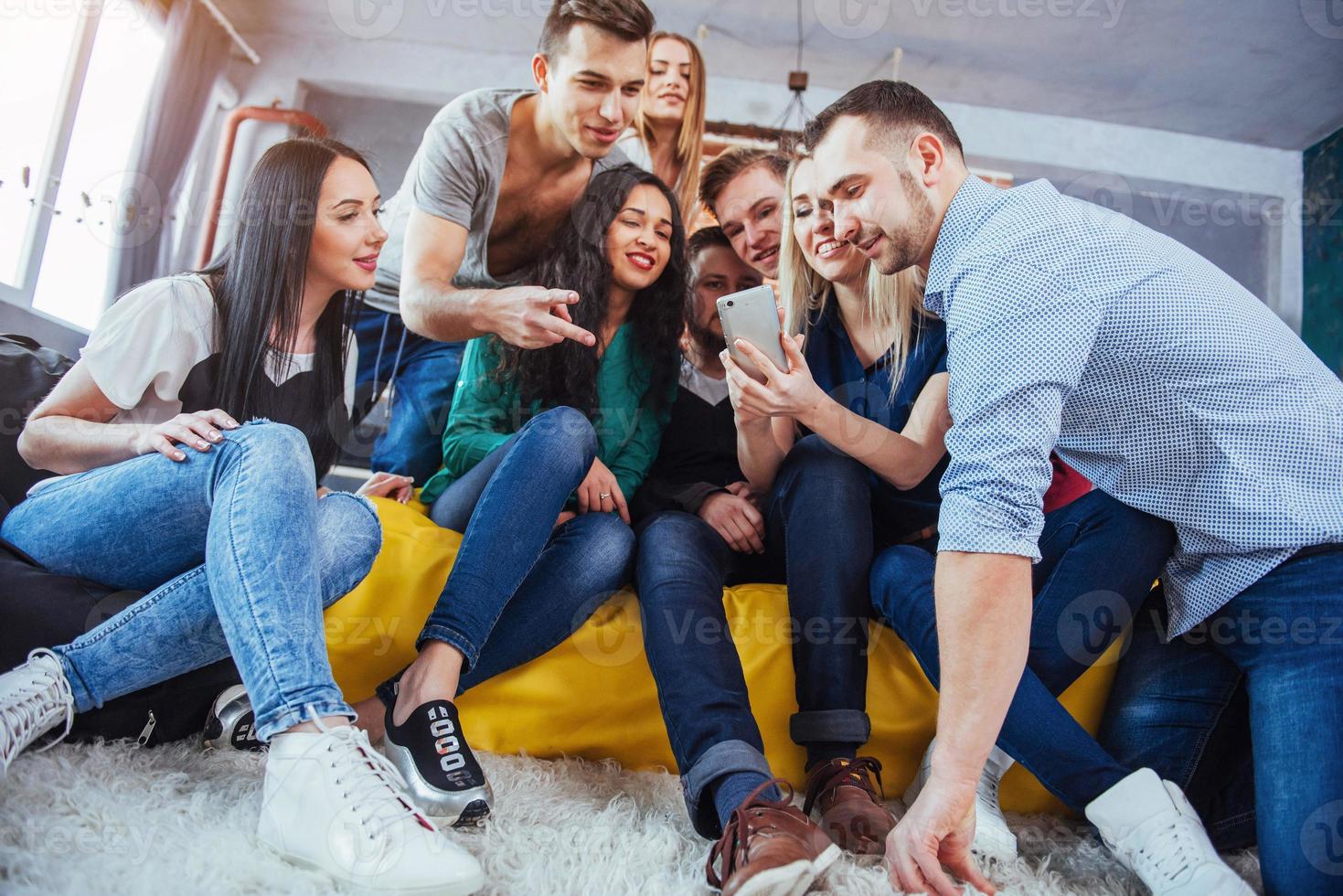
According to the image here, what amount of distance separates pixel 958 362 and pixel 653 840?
0.48 m

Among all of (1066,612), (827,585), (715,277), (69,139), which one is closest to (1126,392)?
(1066,612)

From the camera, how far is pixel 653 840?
2.49 feet

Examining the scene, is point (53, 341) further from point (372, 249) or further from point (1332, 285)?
point (1332, 285)

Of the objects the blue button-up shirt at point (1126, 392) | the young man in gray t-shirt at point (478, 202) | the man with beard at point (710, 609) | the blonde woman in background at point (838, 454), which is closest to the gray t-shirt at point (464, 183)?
the young man in gray t-shirt at point (478, 202)

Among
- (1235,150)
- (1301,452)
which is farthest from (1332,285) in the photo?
(1301,452)

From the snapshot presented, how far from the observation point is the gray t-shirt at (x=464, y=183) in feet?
4.37

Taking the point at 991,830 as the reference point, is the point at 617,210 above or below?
above

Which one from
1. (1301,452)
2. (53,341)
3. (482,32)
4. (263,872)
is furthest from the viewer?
(482,32)

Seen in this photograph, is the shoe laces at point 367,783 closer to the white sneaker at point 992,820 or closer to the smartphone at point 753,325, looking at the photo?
the white sneaker at point 992,820

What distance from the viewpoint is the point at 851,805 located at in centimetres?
79

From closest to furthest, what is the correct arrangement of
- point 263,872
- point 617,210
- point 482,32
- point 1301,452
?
point 263,872 → point 1301,452 → point 617,210 → point 482,32

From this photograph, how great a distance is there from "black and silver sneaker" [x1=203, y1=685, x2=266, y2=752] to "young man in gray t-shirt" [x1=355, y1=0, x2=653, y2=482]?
1.66 ft

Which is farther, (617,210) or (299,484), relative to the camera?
(617,210)

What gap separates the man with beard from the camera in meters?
0.68
